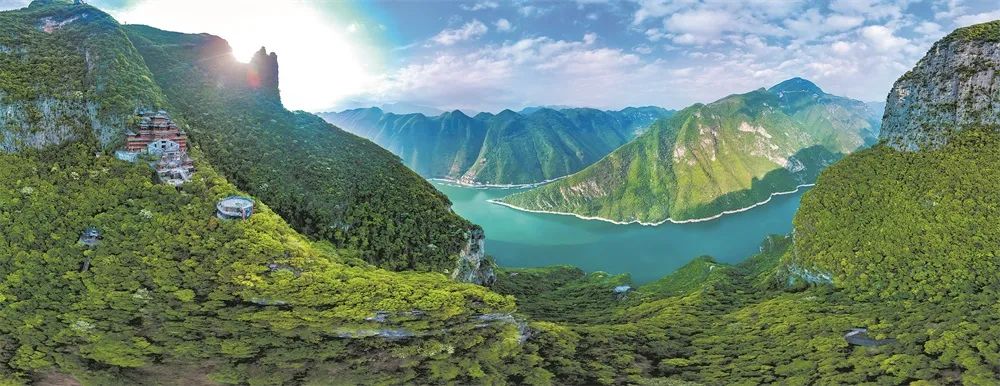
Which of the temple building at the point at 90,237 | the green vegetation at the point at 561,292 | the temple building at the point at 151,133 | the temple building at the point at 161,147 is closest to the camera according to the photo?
the temple building at the point at 90,237

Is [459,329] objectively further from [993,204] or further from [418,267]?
[993,204]

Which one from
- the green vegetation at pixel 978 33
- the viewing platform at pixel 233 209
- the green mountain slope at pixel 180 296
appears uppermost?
the green vegetation at pixel 978 33

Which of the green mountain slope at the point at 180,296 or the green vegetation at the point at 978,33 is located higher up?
the green vegetation at the point at 978,33

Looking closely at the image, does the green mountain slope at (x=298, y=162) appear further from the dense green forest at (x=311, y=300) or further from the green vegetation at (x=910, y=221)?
the green vegetation at (x=910, y=221)

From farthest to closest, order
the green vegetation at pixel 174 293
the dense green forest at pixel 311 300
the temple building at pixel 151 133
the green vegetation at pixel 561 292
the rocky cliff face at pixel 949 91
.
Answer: the rocky cliff face at pixel 949 91
the green vegetation at pixel 561 292
the temple building at pixel 151 133
the dense green forest at pixel 311 300
the green vegetation at pixel 174 293

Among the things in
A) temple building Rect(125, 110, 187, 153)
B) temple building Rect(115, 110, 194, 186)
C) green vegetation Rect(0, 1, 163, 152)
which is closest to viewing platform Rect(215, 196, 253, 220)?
temple building Rect(115, 110, 194, 186)

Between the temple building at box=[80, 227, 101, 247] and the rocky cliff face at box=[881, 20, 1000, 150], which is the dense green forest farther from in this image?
the rocky cliff face at box=[881, 20, 1000, 150]

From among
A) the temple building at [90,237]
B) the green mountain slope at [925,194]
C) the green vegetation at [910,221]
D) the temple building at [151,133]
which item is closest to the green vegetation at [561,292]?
the green mountain slope at [925,194]
